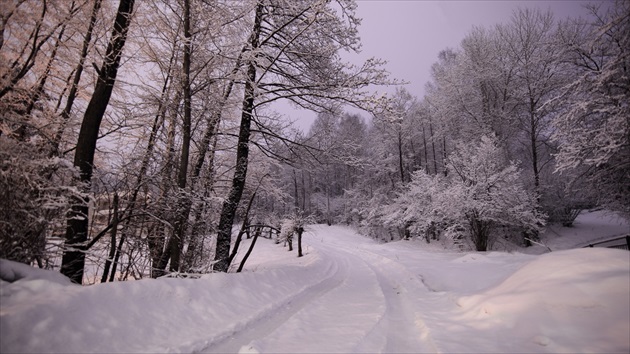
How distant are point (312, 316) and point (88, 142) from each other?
4.61 m

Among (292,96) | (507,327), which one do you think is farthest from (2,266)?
(292,96)

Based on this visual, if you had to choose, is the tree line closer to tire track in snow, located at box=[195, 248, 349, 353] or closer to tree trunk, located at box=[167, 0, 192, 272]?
tree trunk, located at box=[167, 0, 192, 272]

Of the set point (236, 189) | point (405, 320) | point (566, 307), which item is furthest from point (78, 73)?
point (566, 307)

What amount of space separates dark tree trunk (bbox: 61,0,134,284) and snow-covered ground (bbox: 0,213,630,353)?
102cm

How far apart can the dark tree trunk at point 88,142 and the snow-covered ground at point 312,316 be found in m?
1.02

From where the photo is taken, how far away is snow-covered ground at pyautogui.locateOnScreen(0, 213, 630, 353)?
263cm

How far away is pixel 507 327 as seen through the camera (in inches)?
140

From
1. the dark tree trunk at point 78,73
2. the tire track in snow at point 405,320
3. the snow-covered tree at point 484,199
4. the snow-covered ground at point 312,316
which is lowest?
the tire track in snow at point 405,320

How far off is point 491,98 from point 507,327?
22.7 metres

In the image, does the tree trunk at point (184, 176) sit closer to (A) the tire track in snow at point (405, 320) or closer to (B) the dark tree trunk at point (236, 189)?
(B) the dark tree trunk at point (236, 189)

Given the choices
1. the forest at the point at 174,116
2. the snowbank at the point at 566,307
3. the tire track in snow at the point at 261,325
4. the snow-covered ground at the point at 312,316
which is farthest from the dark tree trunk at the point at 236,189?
the snowbank at the point at 566,307

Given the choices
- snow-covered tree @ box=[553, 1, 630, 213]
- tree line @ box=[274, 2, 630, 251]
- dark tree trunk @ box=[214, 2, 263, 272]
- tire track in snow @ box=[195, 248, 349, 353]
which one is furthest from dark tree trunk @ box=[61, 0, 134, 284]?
snow-covered tree @ box=[553, 1, 630, 213]

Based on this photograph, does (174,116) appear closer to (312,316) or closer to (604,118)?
(312,316)

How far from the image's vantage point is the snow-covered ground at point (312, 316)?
2633 millimetres
